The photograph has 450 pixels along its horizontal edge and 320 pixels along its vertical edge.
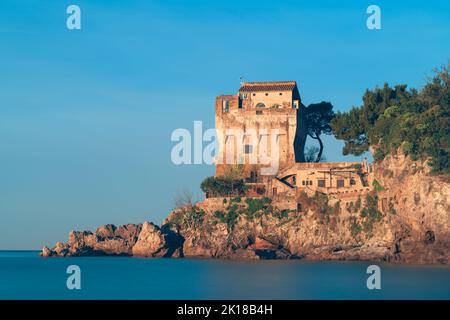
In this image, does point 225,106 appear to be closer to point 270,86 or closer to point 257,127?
point 257,127

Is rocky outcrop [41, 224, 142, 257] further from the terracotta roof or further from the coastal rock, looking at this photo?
the terracotta roof

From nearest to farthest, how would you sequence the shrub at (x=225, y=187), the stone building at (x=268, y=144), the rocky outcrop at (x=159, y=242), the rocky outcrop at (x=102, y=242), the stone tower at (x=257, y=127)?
the rocky outcrop at (x=159, y=242) < the stone building at (x=268, y=144) < the shrub at (x=225, y=187) < the stone tower at (x=257, y=127) < the rocky outcrop at (x=102, y=242)

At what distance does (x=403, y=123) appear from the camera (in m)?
78.9

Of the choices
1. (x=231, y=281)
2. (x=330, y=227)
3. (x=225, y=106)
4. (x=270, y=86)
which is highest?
(x=270, y=86)

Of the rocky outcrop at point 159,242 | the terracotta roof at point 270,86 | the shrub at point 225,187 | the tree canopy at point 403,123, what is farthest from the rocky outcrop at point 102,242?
the tree canopy at point 403,123

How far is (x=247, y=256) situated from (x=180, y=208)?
12.1 meters

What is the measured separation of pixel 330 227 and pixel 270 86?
2095cm

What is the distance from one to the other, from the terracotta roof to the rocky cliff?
15.4 meters

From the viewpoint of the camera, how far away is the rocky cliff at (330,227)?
75.5 m

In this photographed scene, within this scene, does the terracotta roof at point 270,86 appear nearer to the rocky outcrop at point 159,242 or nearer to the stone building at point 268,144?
the stone building at point 268,144

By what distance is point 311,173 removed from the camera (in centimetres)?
9019

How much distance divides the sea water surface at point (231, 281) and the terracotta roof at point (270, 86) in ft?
82.9

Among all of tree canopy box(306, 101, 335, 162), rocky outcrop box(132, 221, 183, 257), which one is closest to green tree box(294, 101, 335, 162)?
tree canopy box(306, 101, 335, 162)

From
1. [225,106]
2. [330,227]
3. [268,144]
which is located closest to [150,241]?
[268,144]
